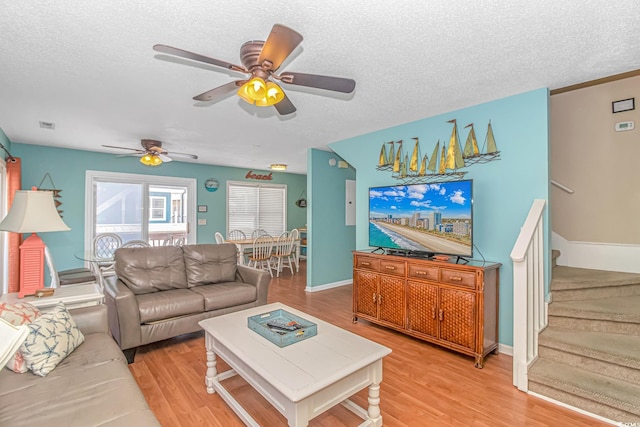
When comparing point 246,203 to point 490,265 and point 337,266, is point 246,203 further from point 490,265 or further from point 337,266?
point 490,265

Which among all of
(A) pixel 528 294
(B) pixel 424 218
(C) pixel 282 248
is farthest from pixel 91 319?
(C) pixel 282 248

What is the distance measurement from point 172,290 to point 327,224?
8.96 feet

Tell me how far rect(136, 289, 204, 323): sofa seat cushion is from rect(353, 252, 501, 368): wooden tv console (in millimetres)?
1833

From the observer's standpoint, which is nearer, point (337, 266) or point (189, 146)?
point (189, 146)

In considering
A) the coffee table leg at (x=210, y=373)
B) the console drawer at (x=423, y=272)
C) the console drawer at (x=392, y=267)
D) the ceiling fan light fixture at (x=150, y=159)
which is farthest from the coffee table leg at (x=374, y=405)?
the ceiling fan light fixture at (x=150, y=159)

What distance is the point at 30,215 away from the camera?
7.29 feet

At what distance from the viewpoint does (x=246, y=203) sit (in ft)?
24.6

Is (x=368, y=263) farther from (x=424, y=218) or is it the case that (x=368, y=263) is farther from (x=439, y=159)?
(x=439, y=159)

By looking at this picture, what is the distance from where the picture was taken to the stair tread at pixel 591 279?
2.71 m

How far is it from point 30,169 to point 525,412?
6818mm

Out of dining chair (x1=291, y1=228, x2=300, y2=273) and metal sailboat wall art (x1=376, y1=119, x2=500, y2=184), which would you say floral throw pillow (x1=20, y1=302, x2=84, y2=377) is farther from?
dining chair (x1=291, y1=228, x2=300, y2=273)

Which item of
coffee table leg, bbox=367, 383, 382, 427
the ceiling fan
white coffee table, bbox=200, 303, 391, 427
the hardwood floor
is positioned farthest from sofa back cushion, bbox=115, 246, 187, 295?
coffee table leg, bbox=367, 383, 382, 427

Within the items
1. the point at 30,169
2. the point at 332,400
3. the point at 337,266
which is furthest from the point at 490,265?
the point at 30,169

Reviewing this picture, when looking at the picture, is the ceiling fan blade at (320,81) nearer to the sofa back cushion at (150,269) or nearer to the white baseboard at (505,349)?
the sofa back cushion at (150,269)
